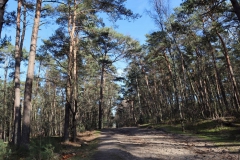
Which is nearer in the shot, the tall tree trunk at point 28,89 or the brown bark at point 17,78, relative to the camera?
the tall tree trunk at point 28,89

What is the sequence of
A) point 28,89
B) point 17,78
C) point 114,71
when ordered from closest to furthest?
point 28,89
point 17,78
point 114,71

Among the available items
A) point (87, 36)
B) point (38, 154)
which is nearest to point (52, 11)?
point (87, 36)

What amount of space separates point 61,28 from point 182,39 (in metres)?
12.2

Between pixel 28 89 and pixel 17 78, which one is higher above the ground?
pixel 17 78

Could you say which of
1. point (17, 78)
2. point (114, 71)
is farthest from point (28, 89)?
point (114, 71)

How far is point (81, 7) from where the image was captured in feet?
42.2

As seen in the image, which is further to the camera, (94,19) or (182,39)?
(182,39)

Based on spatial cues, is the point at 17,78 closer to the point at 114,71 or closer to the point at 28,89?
the point at 28,89

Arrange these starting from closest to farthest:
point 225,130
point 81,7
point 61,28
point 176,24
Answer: point 81,7 → point 225,130 → point 61,28 → point 176,24

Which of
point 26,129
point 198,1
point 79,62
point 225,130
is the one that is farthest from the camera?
point 79,62

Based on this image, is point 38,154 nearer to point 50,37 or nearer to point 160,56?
point 50,37

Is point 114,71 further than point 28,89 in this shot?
Yes

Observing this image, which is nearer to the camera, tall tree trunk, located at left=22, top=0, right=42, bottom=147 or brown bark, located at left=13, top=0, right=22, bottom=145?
tall tree trunk, located at left=22, top=0, right=42, bottom=147

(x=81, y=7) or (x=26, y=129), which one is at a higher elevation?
(x=81, y=7)
